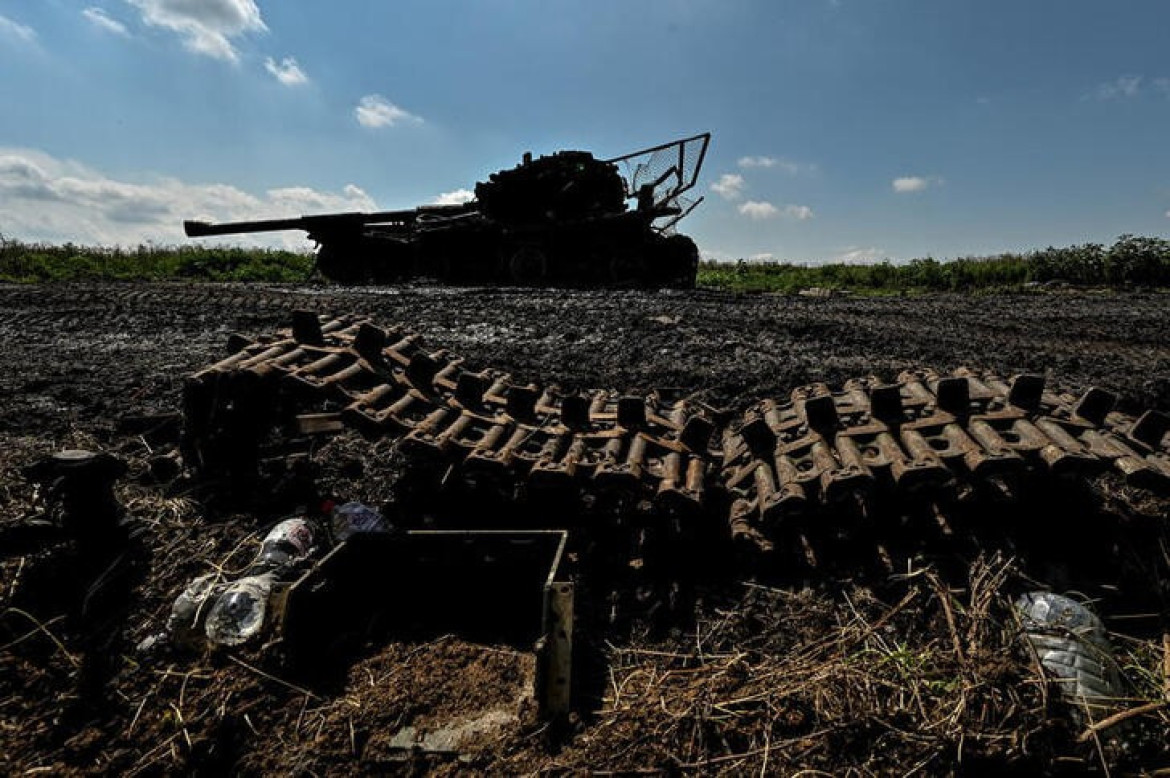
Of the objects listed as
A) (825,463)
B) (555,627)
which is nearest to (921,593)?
(825,463)

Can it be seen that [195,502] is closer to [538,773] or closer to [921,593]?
[538,773]

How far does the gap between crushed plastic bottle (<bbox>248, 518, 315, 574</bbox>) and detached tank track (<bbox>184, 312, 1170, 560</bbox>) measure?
551 mm

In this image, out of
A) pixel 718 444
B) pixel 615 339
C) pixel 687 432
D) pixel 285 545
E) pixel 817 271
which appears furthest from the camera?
pixel 817 271

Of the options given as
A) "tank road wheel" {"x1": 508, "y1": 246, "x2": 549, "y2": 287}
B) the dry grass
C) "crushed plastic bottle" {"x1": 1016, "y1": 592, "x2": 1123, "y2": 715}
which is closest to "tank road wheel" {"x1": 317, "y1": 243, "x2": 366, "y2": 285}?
"tank road wheel" {"x1": 508, "y1": 246, "x2": 549, "y2": 287}

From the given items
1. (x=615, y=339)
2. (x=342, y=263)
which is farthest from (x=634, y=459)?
(x=342, y=263)

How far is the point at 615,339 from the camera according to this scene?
7379 mm

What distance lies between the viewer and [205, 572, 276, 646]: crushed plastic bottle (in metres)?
2.42

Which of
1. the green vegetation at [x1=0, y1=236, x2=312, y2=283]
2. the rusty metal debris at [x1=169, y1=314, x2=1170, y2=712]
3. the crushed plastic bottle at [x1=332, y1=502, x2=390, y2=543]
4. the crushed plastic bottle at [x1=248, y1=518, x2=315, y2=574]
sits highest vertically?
the green vegetation at [x1=0, y1=236, x2=312, y2=283]

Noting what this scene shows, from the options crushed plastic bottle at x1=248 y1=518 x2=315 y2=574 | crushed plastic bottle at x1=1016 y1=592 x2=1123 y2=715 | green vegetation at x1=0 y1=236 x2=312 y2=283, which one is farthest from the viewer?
green vegetation at x1=0 y1=236 x2=312 y2=283

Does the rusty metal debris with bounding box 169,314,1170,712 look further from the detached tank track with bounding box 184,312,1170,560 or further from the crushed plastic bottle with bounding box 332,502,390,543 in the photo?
the crushed plastic bottle with bounding box 332,502,390,543

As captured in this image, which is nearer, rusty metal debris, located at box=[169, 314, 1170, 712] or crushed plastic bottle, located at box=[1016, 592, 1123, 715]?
crushed plastic bottle, located at box=[1016, 592, 1123, 715]

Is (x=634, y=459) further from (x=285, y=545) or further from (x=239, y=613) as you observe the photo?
(x=239, y=613)

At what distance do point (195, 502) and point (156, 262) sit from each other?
21959 millimetres

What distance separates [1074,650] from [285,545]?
325cm
